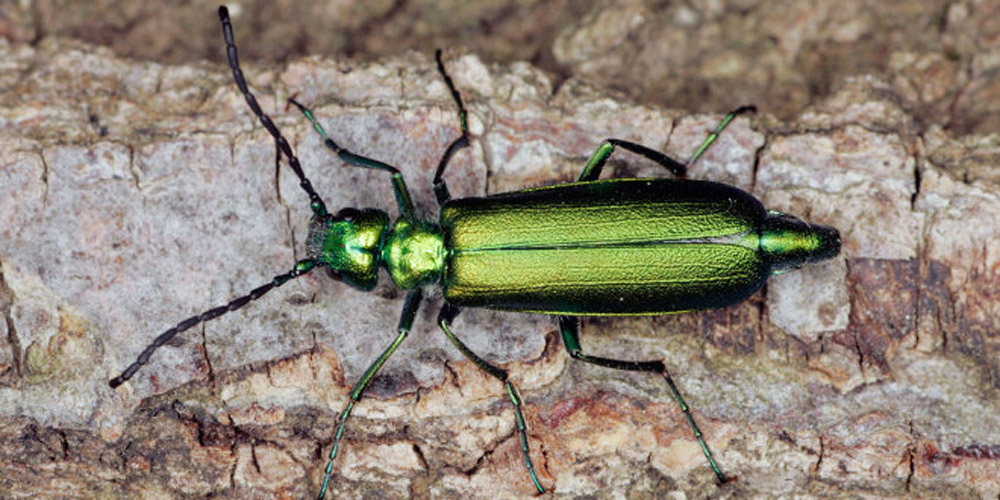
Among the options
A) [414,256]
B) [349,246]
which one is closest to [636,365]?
[414,256]

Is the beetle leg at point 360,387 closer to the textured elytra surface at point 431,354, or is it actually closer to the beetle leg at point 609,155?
the textured elytra surface at point 431,354

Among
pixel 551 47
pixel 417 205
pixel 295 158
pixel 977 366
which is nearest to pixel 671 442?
pixel 977 366

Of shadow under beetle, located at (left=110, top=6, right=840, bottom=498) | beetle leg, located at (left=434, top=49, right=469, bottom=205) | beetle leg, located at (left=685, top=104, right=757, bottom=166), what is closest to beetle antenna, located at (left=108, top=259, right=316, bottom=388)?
shadow under beetle, located at (left=110, top=6, right=840, bottom=498)

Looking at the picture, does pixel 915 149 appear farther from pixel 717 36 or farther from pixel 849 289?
pixel 717 36

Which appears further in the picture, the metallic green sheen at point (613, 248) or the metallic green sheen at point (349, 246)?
the metallic green sheen at point (349, 246)

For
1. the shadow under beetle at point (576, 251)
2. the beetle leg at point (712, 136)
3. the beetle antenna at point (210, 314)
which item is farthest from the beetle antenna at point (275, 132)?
the beetle leg at point (712, 136)

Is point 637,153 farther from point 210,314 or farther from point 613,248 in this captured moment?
point 210,314
